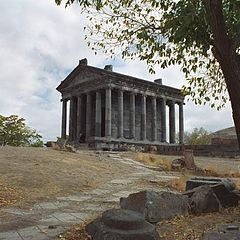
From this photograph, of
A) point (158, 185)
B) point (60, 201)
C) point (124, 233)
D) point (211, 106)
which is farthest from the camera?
point (158, 185)

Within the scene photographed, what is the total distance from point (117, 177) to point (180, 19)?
840 centimetres

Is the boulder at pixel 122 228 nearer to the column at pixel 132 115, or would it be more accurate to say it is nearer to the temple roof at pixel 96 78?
the temple roof at pixel 96 78

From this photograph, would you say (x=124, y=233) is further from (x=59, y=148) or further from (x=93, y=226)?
(x=59, y=148)

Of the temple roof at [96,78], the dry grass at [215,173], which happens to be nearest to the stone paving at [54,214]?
the dry grass at [215,173]

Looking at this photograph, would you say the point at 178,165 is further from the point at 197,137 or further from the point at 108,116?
the point at 197,137

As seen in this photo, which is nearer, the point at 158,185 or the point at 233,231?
the point at 233,231

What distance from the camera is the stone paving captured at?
20.0ft

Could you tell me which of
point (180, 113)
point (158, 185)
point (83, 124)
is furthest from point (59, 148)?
point (180, 113)

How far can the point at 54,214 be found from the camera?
25.3ft

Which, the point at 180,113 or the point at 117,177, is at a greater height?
the point at 180,113

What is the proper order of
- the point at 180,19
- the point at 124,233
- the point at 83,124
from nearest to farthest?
the point at 124,233 → the point at 180,19 → the point at 83,124

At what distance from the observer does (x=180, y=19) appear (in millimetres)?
7902

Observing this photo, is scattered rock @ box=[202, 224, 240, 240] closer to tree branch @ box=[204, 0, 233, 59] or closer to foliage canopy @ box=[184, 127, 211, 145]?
tree branch @ box=[204, 0, 233, 59]

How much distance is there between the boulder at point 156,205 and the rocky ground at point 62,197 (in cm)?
24
